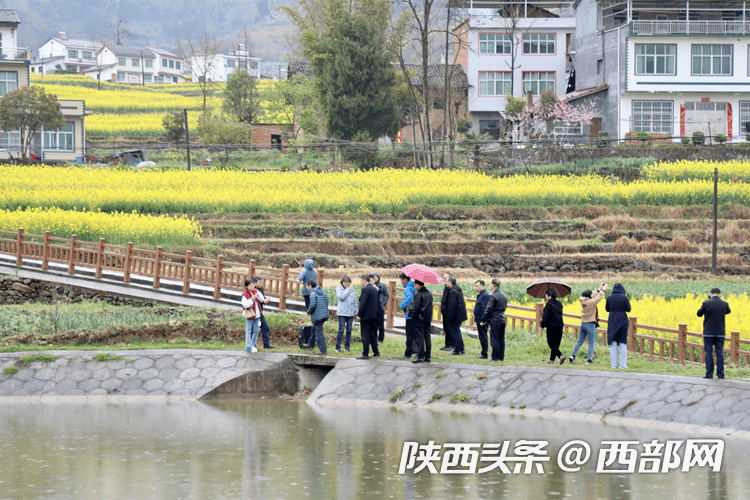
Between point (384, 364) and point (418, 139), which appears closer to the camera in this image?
point (384, 364)

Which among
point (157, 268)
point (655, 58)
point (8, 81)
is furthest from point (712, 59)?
point (8, 81)

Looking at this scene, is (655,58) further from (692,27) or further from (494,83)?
(494,83)

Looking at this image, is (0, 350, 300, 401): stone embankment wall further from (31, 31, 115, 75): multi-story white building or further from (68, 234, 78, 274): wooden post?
(31, 31, 115, 75): multi-story white building

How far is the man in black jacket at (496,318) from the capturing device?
16.8 m

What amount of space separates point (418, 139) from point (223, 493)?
55.5 meters

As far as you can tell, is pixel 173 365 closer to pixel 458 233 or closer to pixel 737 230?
pixel 458 233

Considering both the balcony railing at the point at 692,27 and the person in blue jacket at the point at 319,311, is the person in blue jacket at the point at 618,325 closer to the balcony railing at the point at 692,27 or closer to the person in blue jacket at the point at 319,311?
the person in blue jacket at the point at 319,311

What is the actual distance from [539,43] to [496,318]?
51.8 meters

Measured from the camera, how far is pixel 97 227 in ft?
100

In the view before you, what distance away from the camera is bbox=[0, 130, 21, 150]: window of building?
58.9 meters

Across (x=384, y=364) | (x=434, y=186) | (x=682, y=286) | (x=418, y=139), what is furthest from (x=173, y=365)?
(x=418, y=139)

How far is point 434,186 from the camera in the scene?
138 feet

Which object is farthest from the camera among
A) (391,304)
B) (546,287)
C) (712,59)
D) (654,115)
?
(654,115)

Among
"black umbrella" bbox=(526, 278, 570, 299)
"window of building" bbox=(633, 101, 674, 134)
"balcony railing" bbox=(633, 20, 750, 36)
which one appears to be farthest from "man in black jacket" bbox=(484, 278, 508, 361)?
"balcony railing" bbox=(633, 20, 750, 36)
